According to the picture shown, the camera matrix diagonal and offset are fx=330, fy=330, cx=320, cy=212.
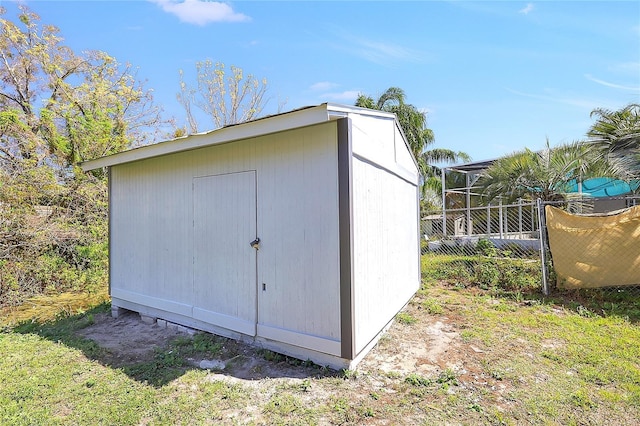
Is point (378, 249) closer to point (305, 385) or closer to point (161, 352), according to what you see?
point (305, 385)

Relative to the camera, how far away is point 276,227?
3238mm

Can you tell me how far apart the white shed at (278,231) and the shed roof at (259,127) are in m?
0.01

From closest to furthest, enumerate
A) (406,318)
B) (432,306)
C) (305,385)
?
(305,385) < (406,318) < (432,306)

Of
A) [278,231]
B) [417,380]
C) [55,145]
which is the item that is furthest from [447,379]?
[55,145]

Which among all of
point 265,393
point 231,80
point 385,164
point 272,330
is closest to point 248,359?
point 272,330

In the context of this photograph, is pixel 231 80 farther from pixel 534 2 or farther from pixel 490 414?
pixel 490 414

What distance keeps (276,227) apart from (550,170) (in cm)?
519

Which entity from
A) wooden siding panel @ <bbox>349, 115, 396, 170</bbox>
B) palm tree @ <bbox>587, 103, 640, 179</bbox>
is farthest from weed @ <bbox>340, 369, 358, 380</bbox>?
palm tree @ <bbox>587, 103, 640, 179</bbox>

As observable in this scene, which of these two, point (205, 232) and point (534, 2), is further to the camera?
point (534, 2)

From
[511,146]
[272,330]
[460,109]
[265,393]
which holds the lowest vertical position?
[265,393]

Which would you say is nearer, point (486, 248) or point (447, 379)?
point (447, 379)

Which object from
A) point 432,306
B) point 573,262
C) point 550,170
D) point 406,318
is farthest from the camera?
point 550,170

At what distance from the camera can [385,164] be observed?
12.7ft

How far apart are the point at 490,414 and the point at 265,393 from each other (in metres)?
1.65
